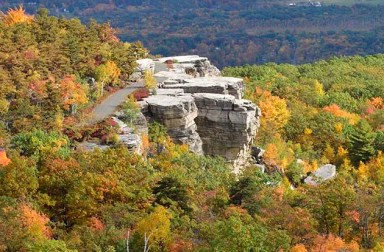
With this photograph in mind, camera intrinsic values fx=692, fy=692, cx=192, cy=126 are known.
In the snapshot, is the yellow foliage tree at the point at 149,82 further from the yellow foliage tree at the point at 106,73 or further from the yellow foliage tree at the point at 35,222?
the yellow foliage tree at the point at 35,222

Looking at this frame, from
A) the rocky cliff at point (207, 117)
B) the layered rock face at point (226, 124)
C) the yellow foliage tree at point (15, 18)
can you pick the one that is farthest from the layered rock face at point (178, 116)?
the yellow foliage tree at point (15, 18)

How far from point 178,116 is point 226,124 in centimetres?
512

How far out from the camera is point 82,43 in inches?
2522

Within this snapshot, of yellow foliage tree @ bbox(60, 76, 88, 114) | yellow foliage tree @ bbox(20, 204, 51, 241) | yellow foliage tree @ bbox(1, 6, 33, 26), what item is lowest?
yellow foliage tree @ bbox(20, 204, 51, 241)

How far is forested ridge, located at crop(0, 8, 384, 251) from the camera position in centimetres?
3459

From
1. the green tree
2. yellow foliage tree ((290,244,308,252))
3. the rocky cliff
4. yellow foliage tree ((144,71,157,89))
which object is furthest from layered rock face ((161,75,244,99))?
yellow foliage tree ((290,244,308,252))

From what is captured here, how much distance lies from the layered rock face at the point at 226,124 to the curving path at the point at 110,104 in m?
6.72

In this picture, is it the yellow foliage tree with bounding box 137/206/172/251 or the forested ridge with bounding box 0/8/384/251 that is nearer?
the yellow foliage tree with bounding box 137/206/172/251

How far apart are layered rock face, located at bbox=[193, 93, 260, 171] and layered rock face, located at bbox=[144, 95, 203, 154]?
6.10ft

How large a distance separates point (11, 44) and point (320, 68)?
2604 inches

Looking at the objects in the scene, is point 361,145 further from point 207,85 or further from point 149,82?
point 149,82

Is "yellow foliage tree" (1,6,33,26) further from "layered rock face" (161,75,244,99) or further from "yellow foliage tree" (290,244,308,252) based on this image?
"yellow foliage tree" (290,244,308,252)

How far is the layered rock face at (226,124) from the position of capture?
60219 millimetres

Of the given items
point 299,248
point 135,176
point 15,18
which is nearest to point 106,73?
point 15,18
